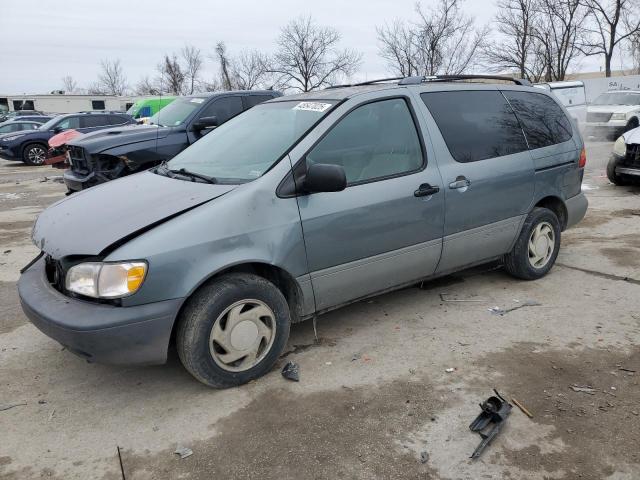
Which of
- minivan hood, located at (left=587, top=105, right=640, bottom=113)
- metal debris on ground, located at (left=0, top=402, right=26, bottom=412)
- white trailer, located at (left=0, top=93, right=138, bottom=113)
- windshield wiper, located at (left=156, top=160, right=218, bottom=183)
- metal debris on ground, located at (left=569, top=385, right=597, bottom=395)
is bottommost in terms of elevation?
metal debris on ground, located at (left=569, top=385, right=597, bottom=395)

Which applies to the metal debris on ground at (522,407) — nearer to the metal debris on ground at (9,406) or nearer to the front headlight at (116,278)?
the front headlight at (116,278)

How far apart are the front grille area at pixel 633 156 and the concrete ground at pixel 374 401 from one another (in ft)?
17.5

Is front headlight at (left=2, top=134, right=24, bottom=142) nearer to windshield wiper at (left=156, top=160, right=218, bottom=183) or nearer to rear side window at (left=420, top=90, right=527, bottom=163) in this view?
windshield wiper at (left=156, top=160, right=218, bottom=183)

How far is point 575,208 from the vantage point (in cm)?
504

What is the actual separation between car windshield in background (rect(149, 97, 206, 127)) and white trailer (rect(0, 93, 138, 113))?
3834cm

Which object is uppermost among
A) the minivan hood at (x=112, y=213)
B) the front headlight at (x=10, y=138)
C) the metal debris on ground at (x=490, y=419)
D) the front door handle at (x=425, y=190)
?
the front headlight at (x=10, y=138)

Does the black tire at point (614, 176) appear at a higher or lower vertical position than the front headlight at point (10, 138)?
lower

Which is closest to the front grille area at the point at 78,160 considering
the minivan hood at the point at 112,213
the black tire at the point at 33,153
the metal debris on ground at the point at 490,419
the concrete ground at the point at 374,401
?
the concrete ground at the point at 374,401

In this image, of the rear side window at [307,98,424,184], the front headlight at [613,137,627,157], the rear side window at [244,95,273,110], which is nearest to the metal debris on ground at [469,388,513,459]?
the rear side window at [307,98,424,184]

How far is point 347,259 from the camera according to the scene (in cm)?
347

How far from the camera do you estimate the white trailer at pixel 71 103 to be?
44000mm

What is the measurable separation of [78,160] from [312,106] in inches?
215

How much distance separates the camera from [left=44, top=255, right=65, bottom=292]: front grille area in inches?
120

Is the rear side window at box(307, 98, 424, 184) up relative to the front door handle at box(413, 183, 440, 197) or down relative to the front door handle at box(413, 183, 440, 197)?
up
